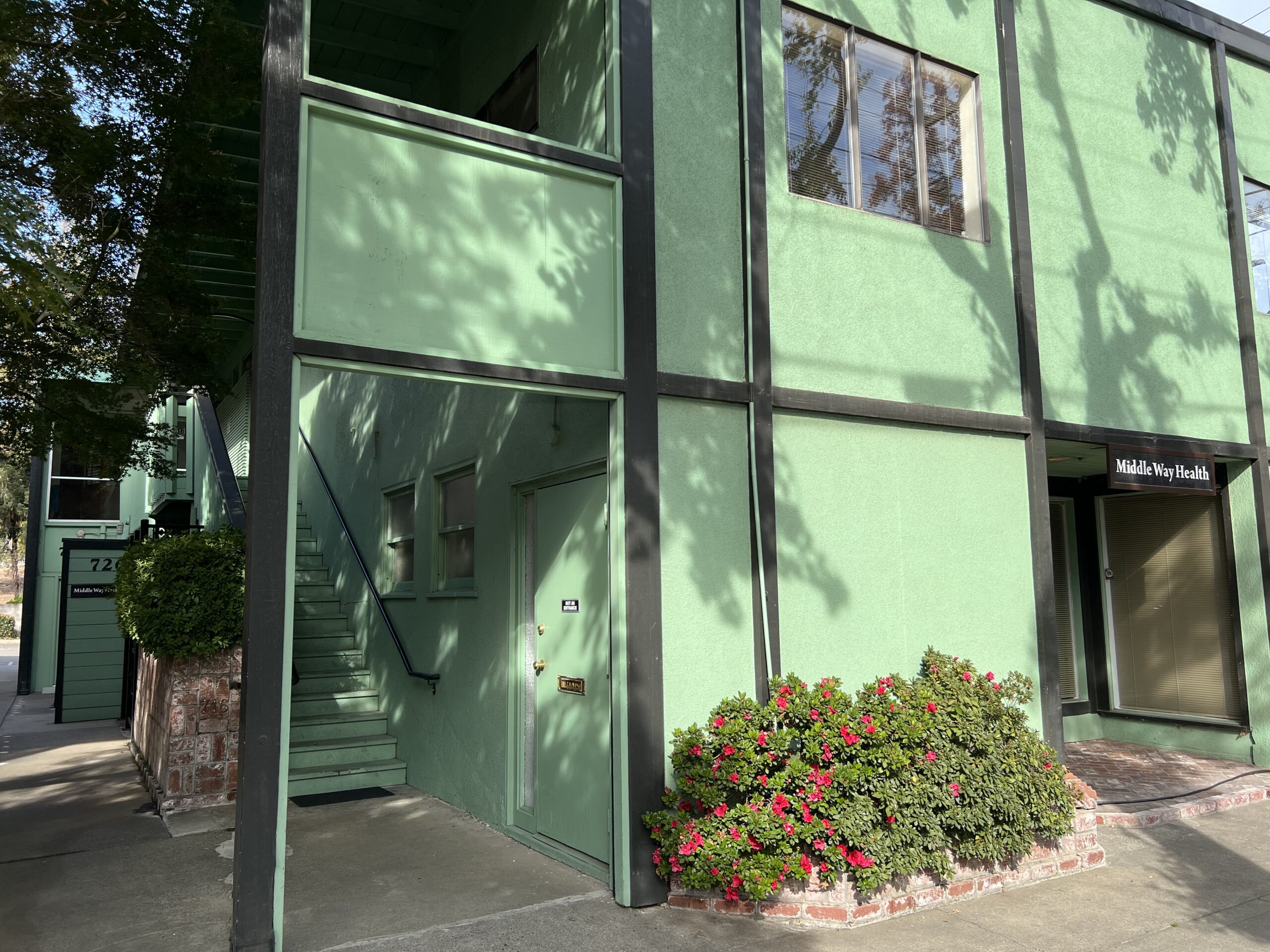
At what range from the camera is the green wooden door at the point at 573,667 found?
231 inches

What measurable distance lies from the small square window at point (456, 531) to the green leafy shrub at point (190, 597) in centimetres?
168

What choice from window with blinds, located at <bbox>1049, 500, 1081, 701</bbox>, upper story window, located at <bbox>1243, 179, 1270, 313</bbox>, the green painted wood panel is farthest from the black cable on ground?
the green painted wood panel

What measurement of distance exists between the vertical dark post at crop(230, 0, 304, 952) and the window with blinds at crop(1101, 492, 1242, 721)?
8.75 metres

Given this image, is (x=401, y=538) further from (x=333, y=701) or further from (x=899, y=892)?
(x=899, y=892)

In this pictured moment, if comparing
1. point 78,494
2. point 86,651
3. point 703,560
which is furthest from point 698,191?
point 78,494

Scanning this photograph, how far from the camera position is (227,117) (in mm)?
8734

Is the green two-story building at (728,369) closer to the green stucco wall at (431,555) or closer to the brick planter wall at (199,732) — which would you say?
the green stucco wall at (431,555)

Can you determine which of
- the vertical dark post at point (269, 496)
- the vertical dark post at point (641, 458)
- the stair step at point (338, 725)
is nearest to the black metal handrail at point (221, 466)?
the stair step at point (338, 725)

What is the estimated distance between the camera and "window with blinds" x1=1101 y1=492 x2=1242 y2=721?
9.19m

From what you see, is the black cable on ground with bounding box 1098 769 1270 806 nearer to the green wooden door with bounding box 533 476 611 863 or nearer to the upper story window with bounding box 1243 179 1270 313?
the green wooden door with bounding box 533 476 611 863

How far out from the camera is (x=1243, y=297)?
930cm

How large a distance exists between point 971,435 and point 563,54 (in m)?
4.11

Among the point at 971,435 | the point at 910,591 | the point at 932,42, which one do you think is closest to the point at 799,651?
the point at 910,591

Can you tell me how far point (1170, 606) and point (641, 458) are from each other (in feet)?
23.1
